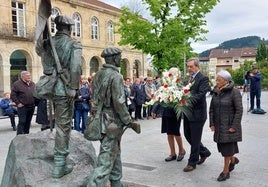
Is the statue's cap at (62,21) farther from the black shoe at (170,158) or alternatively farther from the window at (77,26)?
the window at (77,26)

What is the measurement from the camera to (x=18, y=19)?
2889 cm

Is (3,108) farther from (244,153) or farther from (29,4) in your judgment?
(29,4)

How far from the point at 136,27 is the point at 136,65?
23038 mm

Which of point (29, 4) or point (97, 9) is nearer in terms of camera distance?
point (29, 4)

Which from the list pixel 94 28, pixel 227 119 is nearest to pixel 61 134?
pixel 227 119

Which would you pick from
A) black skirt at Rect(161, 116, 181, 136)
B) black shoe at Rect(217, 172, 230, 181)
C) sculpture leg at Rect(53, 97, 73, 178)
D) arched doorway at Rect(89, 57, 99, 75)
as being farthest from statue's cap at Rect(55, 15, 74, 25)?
arched doorway at Rect(89, 57, 99, 75)

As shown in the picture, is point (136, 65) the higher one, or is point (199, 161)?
point (136, 65)

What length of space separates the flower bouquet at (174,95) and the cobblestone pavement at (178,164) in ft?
3.53

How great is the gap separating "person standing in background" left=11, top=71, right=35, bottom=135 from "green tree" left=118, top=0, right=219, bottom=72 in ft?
40.9

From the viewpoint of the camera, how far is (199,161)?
21.9 feet

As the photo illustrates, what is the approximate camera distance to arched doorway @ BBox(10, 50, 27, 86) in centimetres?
2939

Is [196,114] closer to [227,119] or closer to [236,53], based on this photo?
[227,119]

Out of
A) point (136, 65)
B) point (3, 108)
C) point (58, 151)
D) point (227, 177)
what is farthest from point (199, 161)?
point (136, 65)

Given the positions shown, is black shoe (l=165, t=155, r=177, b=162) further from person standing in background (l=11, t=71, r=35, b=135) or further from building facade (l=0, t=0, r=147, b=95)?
building facade (l=0, t=0, r=147, b=95)
